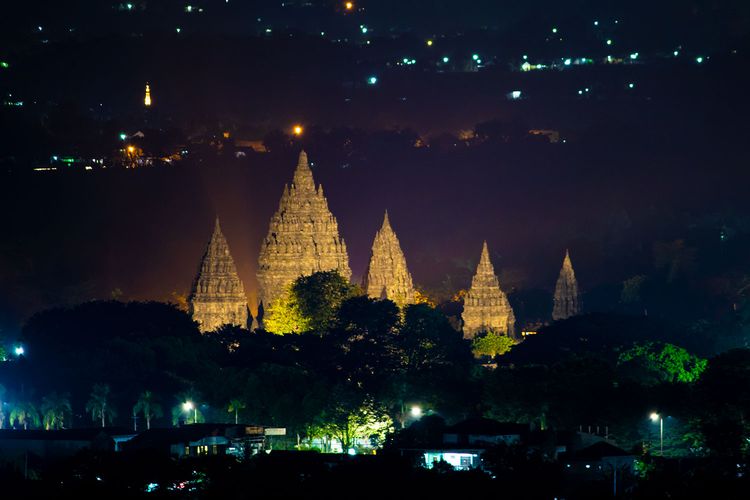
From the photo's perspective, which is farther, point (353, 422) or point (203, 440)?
point (353, 422)

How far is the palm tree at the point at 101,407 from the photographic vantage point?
106m

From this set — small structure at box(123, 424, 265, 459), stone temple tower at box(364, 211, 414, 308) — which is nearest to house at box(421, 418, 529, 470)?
small structure at box(123, 424, 265, 459)

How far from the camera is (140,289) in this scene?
510ft

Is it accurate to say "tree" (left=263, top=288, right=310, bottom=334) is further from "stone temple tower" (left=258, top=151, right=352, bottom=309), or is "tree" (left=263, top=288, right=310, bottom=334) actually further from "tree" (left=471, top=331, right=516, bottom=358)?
"stone temple tower" (left=258, top=151, right=352, bottom=309)

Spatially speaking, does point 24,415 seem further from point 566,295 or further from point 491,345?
point 566,295

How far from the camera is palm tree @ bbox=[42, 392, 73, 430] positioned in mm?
104938

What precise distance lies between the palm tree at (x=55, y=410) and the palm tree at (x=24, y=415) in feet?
1.27

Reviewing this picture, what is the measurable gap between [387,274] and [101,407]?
41681 mm

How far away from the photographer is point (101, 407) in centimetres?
10562

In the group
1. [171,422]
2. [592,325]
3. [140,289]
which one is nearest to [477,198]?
[140,289]

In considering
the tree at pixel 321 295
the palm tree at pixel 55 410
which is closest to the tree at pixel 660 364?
the tree at pixel 321 295

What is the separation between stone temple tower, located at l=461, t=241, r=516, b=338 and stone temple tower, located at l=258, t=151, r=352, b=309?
6708mm

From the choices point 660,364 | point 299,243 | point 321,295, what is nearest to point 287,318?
point 321,295

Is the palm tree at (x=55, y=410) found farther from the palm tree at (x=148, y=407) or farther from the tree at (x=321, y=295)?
the tree at (x=321, y=295)
